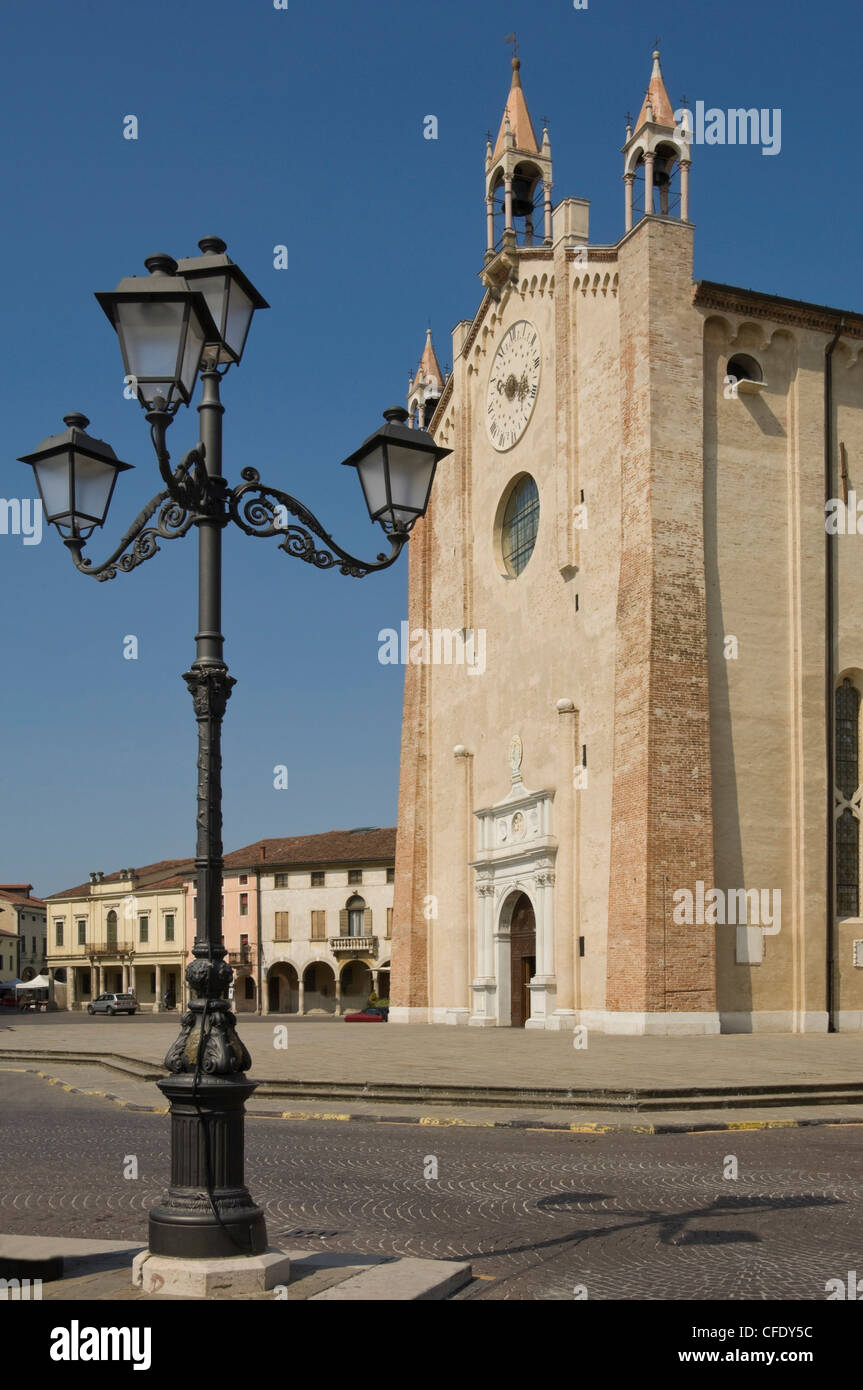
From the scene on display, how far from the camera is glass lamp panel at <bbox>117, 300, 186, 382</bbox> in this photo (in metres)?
5.98

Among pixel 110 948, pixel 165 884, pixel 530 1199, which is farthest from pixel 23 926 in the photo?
pixel 530 1199

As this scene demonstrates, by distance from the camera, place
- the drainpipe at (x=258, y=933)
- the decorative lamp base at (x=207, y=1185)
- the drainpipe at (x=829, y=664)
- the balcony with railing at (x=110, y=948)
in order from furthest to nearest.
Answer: the balcony with railing at (x=110, y=948)
the drainpipe at (x=258, y=933)
the drainpipe at (x=829, y=664)
the decorative lamp base at (x=207, y=1185)

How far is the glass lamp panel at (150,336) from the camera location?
5977 mm

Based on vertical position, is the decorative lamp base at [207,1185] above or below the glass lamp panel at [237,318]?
below

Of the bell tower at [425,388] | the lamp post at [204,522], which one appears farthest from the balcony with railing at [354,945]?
the lamp post at [204,522]

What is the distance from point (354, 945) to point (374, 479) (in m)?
61.1

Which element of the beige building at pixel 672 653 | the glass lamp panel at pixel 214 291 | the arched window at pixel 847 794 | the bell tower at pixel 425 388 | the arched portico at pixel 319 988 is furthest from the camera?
the arched portico at pixel 319 988

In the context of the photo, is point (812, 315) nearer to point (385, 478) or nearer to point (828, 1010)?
point (828, 1010)

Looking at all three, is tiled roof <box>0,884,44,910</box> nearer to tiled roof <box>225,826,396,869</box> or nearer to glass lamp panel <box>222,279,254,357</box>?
tiled roof <box>225,826,396,869</box>

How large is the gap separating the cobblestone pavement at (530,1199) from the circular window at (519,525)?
2214cm

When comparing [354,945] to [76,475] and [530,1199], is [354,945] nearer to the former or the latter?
[530,1199]

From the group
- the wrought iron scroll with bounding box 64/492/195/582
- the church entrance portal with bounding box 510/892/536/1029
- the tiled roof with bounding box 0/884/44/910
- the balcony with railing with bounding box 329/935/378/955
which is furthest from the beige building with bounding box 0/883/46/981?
the wrought iron scroll with bounding box 64/492/195/582

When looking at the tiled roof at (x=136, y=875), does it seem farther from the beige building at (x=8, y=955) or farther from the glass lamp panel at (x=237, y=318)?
the glass lamp panel at (x=237, y=318)
